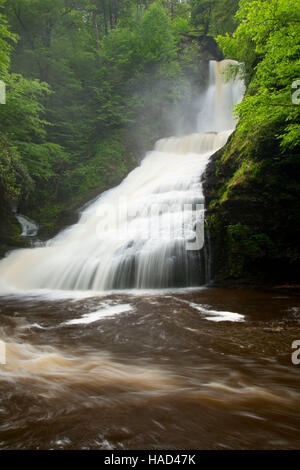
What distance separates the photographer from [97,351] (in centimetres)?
324

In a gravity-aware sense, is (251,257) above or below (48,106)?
below

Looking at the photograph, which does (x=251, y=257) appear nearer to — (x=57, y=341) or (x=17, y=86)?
(x=57, y=341)

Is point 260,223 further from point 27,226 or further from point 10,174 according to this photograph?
point 27,226

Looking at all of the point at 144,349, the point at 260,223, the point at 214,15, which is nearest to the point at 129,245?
the point at 260,223

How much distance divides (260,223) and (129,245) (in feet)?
11.7

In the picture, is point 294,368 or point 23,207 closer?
point 294,368

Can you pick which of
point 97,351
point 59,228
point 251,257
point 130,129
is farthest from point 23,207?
point 97,351

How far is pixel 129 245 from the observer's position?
8.02 m

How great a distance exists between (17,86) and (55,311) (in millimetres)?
9040

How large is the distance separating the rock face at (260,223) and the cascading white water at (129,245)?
81cm

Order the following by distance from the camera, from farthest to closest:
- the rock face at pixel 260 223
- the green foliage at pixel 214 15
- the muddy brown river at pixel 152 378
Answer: the green foliage at pixel 214 15, the rock face at pixel 260 223, the muddy brown river at pixel 152 378

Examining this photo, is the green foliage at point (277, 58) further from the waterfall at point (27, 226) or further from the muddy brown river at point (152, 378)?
the waterfall at point (27, 226)

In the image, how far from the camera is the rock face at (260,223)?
6.68 metres

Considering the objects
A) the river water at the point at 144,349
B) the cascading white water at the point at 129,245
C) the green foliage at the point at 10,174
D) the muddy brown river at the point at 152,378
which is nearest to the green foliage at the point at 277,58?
the river water at the point at 144,349
